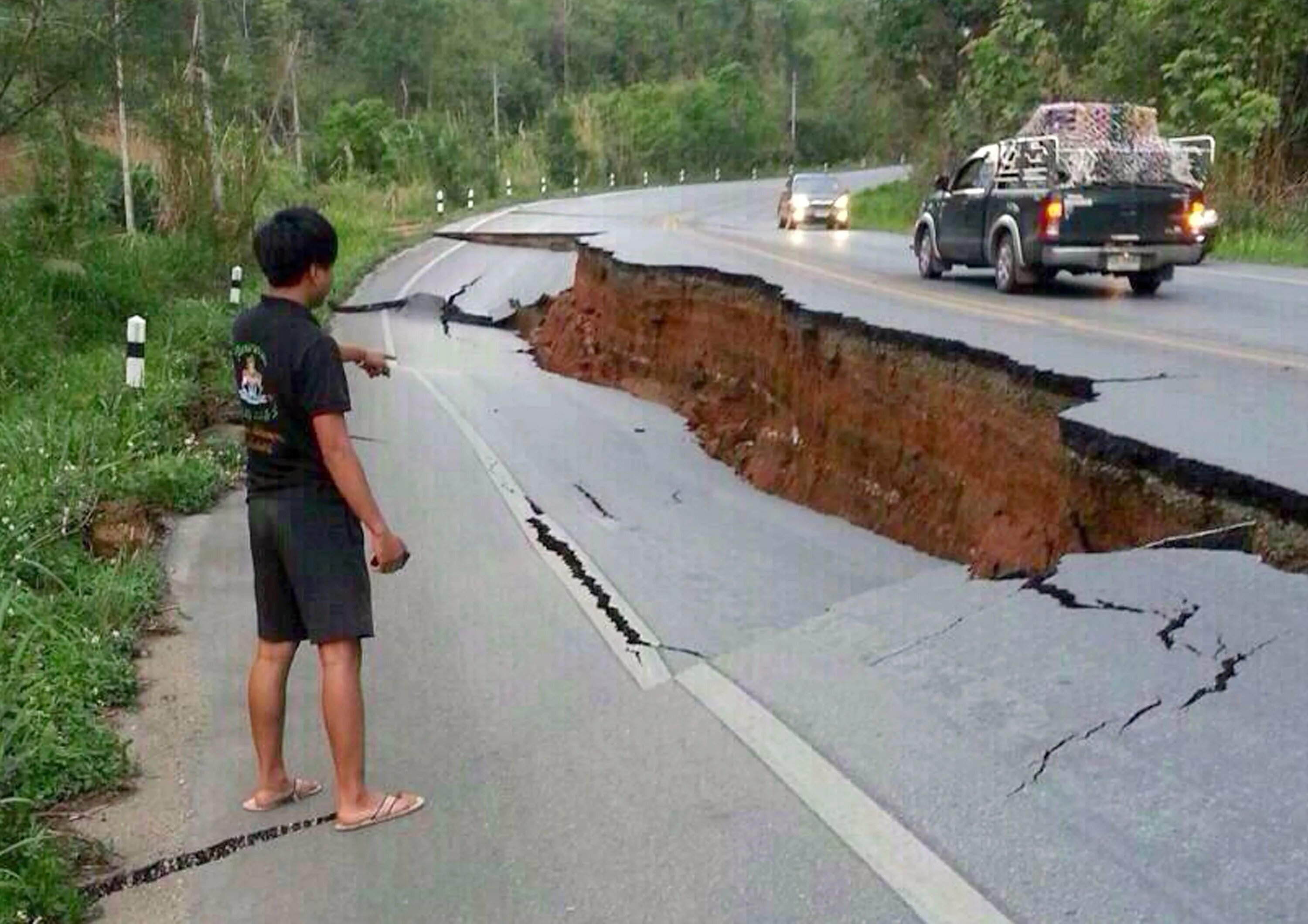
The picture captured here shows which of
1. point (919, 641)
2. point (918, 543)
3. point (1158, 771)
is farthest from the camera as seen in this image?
point (918, 543)

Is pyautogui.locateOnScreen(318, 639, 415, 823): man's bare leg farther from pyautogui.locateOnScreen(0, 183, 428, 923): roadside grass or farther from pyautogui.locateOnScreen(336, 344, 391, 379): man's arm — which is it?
pyautogui.locateOnScreen(336, 344, 391, 379): man's arm

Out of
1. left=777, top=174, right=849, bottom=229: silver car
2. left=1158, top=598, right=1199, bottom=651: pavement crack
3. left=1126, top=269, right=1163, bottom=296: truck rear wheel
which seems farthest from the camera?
left=777, top=174, right=849, bottom=229: silver car

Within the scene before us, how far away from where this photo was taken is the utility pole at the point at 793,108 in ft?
309

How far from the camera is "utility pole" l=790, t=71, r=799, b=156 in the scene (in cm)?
9412

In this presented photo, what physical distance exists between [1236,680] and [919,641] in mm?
1395

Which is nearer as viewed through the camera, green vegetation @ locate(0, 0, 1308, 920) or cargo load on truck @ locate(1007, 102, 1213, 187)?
green vegetation @ locate(0, 0, 1308, 920)

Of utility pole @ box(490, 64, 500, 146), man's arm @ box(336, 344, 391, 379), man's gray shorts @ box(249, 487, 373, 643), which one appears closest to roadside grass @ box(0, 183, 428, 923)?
man's gray shorts @ box(249, 487, 373, 643)

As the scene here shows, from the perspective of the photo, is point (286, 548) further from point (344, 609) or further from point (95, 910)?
point (95, 910)

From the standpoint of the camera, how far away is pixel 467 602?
25.7ft

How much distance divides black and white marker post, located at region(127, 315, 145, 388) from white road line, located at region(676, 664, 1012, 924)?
286 inches

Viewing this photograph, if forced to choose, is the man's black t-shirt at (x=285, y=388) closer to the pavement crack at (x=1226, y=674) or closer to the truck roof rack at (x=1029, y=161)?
the pavement crack at (x=1226, y=674)

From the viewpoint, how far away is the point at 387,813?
487cm

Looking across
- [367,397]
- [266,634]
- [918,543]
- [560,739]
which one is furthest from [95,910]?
[367,397]

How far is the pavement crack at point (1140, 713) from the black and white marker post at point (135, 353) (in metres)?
8.80
